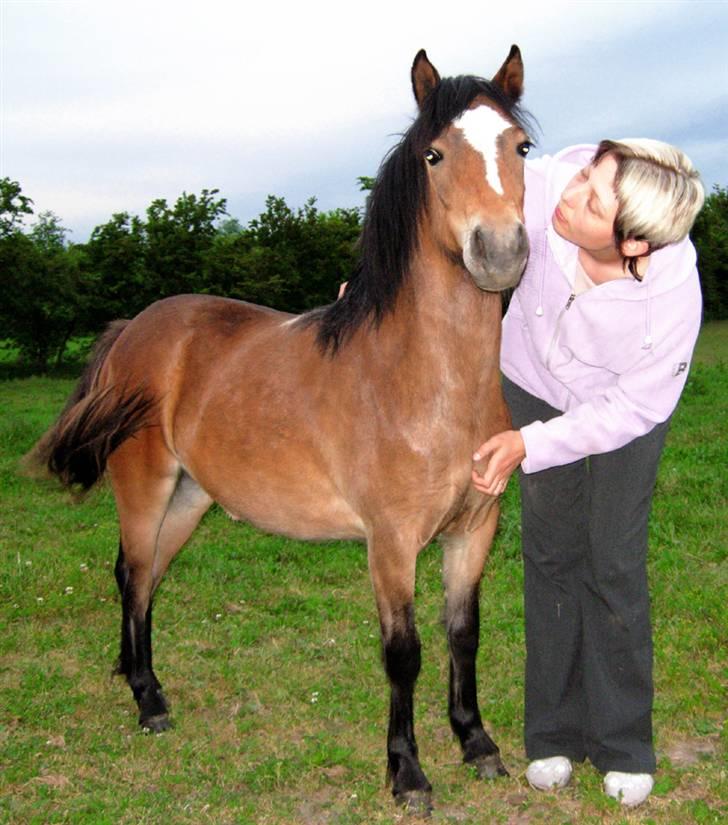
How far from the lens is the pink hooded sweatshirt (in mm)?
3004

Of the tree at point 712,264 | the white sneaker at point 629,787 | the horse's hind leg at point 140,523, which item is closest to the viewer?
the white sneaker at point 629,787

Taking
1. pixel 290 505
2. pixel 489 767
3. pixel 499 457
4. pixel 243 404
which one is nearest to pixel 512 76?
pixel 499 457

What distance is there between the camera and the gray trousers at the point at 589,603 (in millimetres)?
3256

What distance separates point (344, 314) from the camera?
12.2ft

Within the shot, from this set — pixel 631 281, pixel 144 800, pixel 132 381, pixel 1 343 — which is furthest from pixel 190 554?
pixel 1 343

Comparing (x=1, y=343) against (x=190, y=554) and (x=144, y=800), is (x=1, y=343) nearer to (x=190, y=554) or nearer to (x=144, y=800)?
(x=190, y=554)

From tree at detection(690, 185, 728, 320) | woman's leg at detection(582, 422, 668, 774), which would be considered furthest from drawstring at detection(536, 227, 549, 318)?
tree at detection(690, 185, 728, 320)

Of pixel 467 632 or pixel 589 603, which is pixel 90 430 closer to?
pixel 467 632

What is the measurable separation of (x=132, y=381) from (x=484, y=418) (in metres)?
1.99

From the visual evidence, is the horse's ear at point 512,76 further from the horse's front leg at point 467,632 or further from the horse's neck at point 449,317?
the horse's front leg at point 467,632

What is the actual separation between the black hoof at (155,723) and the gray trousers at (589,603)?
1646 millimetres

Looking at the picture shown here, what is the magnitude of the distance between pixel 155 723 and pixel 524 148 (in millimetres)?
2952

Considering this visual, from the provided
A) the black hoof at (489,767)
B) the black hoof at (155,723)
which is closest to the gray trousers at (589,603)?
the black hoof at (489,767)

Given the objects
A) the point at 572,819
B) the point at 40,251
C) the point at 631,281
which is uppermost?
the point at 40,251
